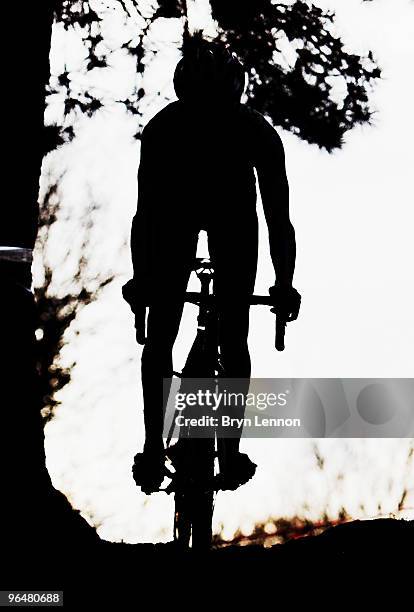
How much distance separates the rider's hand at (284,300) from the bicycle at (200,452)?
1.26 ft

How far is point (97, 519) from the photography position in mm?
5965

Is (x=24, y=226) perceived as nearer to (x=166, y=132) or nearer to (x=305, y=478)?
(x=166, y=132)

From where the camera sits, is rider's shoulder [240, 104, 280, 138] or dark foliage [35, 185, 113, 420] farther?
dark foliage [35, 185, 113, 420]

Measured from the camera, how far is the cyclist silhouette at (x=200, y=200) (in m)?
2.94

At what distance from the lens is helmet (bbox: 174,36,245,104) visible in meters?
2.93

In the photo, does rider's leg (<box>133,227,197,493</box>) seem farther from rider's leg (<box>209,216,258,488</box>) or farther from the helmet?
the helmet

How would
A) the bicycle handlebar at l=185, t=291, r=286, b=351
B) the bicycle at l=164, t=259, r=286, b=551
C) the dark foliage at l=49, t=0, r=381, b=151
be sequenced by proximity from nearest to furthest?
the bicycle handlebar at l=185, t=291, r=286, b=351, the bicycle at l=164, t=259, r=286, b=551, the dark foliage at l=49, t=0, r=381, b=151

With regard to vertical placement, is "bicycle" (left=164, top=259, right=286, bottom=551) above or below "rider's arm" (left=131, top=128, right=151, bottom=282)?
below

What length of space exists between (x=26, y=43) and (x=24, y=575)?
338 centimetres

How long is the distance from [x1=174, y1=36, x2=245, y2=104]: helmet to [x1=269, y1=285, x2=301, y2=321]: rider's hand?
108cm

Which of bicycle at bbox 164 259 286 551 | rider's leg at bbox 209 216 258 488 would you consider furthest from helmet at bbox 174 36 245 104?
bicycle at bbox 164 259 286 551

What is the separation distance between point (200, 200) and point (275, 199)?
1.38 feet

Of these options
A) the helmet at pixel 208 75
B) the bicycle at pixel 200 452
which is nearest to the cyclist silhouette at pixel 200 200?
the helmet at pixel 208 75

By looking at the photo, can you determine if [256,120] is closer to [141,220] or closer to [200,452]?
[141,220]
